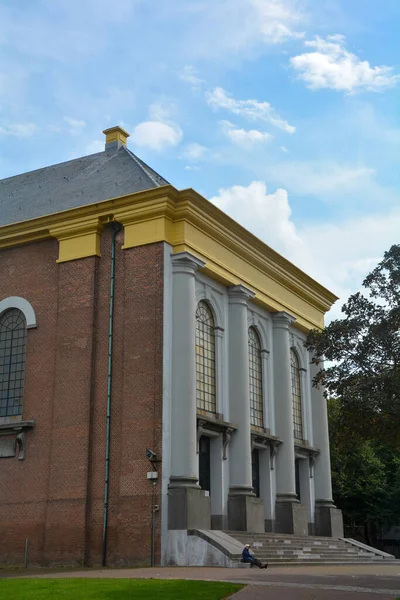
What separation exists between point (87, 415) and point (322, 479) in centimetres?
1548

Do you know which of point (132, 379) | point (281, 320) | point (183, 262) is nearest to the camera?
point (132, 379)

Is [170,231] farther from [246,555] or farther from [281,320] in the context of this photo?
[246,555]

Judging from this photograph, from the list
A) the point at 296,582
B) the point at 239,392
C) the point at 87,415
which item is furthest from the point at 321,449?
the point at 296,582

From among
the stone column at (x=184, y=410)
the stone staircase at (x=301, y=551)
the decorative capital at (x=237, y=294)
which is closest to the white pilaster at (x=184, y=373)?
the stone column at (x=184, y=410)

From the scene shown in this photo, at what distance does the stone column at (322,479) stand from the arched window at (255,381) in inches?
191

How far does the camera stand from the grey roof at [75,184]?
31922 millimetres

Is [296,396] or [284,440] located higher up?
[296,396]

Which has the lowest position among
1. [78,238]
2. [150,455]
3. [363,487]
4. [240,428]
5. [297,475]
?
[150,455]

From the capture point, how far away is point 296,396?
126 ft

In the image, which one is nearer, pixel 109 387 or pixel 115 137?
pixel 109 387

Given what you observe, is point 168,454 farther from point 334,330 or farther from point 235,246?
point 235,246

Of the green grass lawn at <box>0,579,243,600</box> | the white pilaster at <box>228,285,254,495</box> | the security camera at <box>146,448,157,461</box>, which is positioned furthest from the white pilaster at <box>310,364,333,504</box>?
the green grass lawn at <box>0,579,243,600</box>

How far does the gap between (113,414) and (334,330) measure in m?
8.20

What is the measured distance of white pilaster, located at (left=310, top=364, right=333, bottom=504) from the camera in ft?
126
